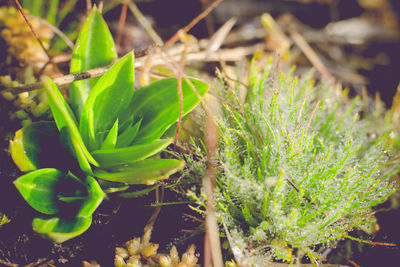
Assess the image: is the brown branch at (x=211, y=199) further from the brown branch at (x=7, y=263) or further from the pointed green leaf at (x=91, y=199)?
the brown branch at (x=7, y=263)

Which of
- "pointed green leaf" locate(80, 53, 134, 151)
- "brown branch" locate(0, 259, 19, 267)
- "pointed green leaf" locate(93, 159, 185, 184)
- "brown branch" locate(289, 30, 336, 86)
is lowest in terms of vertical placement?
"brown branch" locate(0, 259, 19, 267)

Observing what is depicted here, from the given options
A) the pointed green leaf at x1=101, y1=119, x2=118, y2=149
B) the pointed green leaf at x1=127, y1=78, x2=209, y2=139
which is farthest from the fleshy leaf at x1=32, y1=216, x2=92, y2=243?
the pointed green leaf at x1=127, y1=78, x2=209, y2=139

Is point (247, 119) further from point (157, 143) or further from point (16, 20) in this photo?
point (16, 20)

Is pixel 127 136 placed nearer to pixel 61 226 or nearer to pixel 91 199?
pixel 91 199

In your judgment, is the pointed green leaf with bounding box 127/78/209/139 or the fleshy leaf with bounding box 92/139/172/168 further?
the pointed green leaf with bounding box 127/78/209/139

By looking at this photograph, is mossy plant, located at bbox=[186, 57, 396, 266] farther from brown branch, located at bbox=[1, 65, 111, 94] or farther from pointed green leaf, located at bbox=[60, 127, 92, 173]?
brown branch, located at bbox=[1, 65, 111, 94]

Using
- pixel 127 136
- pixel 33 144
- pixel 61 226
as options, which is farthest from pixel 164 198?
pixel 33 144

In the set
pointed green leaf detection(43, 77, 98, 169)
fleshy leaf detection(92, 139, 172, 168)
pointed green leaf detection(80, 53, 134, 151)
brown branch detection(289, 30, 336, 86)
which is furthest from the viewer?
brown branch detection(289, 30, 336, 86)
